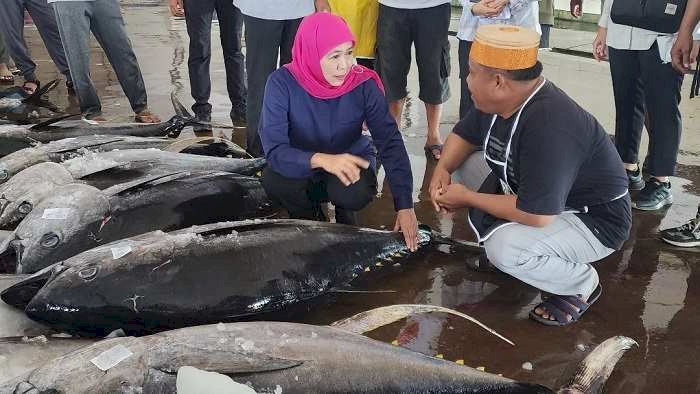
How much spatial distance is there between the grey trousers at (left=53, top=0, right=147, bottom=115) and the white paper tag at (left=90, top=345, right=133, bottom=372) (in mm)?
4031

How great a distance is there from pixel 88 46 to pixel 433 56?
3.17 metres

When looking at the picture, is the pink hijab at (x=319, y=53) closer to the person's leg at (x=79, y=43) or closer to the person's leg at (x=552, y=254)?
the person's leg at (x=552, y=254)

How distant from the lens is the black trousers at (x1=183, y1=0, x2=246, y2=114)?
5543 millimetres

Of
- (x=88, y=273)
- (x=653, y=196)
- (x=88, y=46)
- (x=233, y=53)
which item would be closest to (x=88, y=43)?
(x=88, y=46)

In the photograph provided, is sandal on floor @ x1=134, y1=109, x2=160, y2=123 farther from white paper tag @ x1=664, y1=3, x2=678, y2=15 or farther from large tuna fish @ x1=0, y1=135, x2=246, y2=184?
white paper tag @ x1=664, y1=3, x2=678, y2=15

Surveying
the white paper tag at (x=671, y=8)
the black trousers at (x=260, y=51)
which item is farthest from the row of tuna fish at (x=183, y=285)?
the white paper tag at (x=671, y=8)

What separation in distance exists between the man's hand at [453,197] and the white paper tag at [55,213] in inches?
72.6

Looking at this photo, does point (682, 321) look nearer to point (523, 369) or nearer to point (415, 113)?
point (523, 369)

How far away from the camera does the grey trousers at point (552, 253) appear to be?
2869 millimetres

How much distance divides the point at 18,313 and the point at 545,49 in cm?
766

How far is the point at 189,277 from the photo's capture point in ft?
8.77

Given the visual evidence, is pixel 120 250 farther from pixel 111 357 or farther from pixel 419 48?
pixel 419 48

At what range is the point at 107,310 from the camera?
2551 millimetres


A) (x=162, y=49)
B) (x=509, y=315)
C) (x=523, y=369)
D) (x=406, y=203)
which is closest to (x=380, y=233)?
(x=406, y=203)
